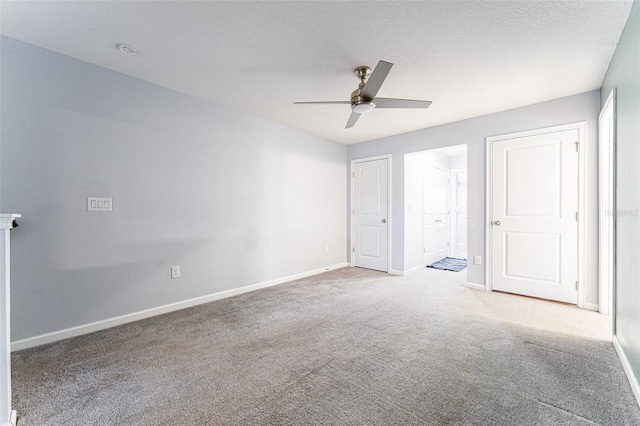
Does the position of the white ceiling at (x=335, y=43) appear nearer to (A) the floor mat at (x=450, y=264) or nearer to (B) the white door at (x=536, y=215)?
(B) the white door at (x=536, y=215)

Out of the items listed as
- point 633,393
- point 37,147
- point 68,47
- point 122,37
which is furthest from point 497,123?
point 37,147

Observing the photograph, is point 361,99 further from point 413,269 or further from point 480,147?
point 413,269

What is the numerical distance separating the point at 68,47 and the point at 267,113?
1936mm

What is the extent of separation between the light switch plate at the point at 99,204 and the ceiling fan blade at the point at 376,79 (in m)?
2.52

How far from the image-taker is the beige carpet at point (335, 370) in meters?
1.41

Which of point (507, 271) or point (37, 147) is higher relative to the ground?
point (37, 147)

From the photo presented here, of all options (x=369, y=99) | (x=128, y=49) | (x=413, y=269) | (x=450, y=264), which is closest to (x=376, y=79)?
(x=369, y=99)

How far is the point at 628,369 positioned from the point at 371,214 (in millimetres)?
3499

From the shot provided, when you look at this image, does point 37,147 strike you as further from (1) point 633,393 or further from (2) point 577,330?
(2) point 577,330

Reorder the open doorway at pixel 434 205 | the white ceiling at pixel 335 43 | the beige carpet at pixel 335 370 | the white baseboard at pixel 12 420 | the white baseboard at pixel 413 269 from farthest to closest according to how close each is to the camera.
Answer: the open doorway at pixel 434 205 < the white baseboard at pixel 413 269 < the white ceiling at pixel 335 43 < the beige carpet at pixel 335 370 < the white baseboard at pixel 12 420

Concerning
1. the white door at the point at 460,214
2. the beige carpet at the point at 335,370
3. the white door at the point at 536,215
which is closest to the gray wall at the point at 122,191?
the beige carpet at the point at 335,370

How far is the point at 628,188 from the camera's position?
1.75 meters

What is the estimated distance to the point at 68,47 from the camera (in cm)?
214

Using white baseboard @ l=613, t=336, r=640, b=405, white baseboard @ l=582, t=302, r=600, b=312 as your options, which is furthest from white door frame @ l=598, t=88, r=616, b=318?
white baseboard @ l=613, t=336, r=640, b=405
